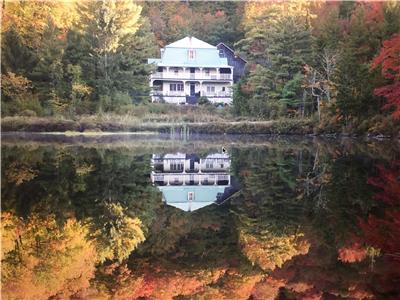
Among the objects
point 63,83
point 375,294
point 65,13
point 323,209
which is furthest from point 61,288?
point 65,13

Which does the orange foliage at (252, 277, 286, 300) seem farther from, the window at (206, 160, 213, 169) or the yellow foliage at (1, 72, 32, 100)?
the yellow foliage at (1, 72, 32, 100)

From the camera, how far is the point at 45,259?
4094 millimetres

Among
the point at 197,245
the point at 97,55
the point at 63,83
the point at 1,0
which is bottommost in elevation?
the point at 197,245

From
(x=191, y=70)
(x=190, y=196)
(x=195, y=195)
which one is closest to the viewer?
(x=190, y=196)

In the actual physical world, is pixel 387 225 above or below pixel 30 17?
below

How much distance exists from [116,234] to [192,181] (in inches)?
188

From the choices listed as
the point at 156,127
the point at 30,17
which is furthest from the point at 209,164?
the point at 30,17

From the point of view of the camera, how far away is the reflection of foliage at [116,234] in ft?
14.4

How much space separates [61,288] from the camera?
339cm

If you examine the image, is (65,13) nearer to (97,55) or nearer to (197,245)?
(97,55)

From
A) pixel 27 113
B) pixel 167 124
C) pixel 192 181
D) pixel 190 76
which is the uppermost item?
pixel 190 76

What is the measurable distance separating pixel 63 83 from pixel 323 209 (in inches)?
1144

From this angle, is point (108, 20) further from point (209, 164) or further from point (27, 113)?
point (209, 164)

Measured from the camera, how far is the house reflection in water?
23.9 feet
